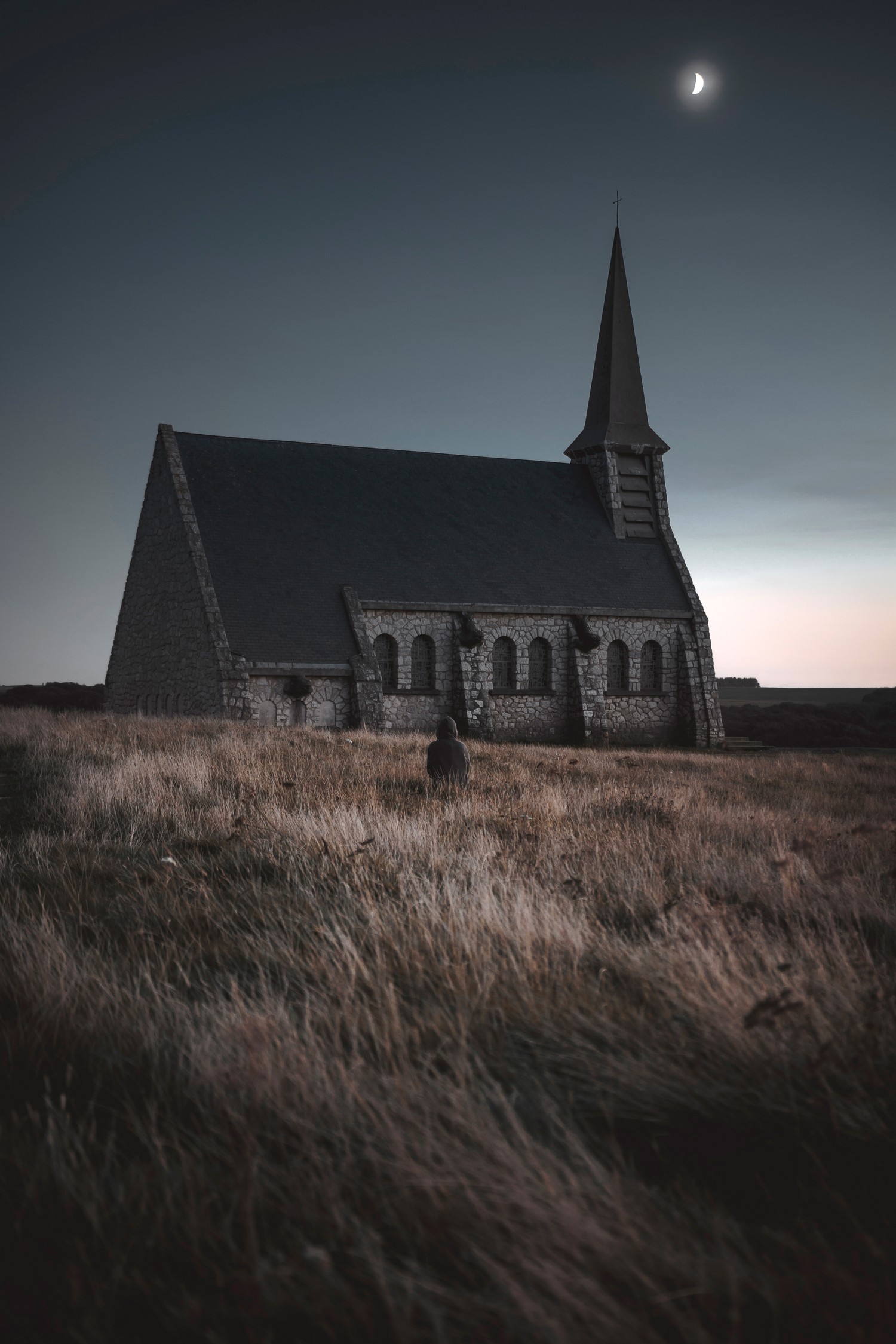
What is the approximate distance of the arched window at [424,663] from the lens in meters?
28.7

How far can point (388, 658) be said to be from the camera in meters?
28.3

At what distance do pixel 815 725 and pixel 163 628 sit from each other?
30.2 m

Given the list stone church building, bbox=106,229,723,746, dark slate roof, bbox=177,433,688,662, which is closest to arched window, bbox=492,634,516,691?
stone church building, bbox=106,229,723,746

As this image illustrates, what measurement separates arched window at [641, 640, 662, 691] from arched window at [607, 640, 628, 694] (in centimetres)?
71

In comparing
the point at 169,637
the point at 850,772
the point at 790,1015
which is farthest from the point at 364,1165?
the point at 169,637

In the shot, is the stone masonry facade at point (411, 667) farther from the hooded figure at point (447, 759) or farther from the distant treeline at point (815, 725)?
the hooded figure at point (447, 759)

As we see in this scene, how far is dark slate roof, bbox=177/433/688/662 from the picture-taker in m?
26.5

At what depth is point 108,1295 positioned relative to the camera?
172 centimetres

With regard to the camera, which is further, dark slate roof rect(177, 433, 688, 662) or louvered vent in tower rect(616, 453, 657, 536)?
louvered vent in tower rect(616, 453, 657, 536)

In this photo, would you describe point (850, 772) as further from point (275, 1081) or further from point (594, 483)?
point (594, 483)

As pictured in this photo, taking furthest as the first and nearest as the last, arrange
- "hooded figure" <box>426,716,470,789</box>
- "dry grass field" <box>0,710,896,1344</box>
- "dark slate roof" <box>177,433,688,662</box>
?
"dark slate roof" <box>177,433,688,662</box>
"hooded figure" <box>426,716,470,789</box>
"dry grass field" <box>0,710,896,1344</box>

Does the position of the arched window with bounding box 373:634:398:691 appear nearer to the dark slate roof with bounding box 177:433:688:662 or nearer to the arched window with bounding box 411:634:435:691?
the arched window with bounding box 411:634:435:691

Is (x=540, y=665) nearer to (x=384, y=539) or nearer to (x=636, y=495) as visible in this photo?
(x=384, y=539)

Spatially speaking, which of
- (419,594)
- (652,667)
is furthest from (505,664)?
(652,667)
